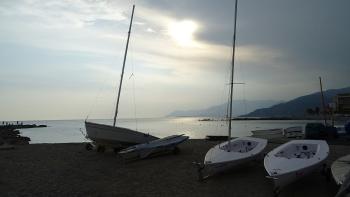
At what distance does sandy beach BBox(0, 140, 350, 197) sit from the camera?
11.7 metres

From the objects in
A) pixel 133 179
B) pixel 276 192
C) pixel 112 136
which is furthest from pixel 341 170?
pixel 112 136

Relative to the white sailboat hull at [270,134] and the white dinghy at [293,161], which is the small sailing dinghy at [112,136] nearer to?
the white dinghy at [293,161]

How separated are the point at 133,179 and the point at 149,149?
463cm

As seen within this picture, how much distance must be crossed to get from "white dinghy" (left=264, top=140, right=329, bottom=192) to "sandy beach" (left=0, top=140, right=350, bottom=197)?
0.75 m

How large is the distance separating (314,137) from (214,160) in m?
16.5

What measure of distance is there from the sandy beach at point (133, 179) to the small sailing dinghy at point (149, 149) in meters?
0.43

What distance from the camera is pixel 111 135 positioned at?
20156 millimetres

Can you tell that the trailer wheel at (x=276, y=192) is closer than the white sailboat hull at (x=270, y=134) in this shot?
Yes

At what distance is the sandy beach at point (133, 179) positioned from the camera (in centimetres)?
1173

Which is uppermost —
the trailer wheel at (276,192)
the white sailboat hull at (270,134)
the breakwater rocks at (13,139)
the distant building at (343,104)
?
the distant building at (343,104)

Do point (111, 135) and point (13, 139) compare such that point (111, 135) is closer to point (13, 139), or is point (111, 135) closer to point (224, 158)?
point (224, 158)

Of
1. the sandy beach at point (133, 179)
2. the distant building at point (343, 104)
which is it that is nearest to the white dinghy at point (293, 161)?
the sandy beach at point (133, 179)

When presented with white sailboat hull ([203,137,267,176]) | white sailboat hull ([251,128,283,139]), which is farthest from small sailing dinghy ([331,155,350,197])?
white sailboat hull ([251,128,283,139])

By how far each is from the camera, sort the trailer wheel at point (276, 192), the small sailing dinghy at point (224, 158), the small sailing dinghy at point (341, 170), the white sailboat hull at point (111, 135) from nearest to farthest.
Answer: the small sailing dinghy at point (341, 170), the trailer wheel at point (276, 192), the small sailing dinghy at point (224, 158), the white sailboat hull at point (111, 135)
